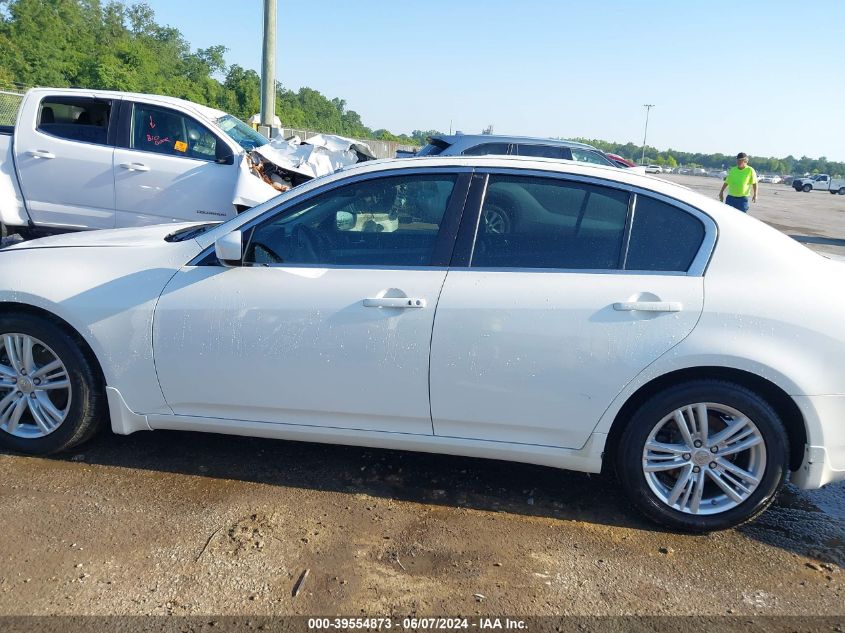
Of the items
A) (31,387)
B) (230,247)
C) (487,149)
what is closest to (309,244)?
(230,247)

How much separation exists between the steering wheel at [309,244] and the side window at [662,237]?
1452 mm

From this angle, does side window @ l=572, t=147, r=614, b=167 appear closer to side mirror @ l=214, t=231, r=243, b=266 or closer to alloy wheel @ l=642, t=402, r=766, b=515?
alloy wheel @ l=642, t=402, r=766, b=515

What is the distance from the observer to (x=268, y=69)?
1279cm

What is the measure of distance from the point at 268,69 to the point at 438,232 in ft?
35.6

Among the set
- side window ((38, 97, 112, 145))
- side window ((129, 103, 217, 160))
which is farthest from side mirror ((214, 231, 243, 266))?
side window ((38, 97, 112, 145))

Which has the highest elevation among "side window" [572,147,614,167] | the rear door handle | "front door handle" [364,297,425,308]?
"side window" [572,147,614,167]

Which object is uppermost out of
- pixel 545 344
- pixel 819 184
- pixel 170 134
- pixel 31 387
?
pixel 819 184

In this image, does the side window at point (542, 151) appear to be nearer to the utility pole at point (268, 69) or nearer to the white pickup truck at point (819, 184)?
the utility pole at point (268, 69)

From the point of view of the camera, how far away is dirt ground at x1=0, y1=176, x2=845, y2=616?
263cm

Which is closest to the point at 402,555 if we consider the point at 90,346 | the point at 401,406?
the point at 401,406

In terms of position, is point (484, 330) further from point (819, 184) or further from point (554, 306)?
point (819, 184)

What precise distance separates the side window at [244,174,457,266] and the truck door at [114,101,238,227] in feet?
14.3

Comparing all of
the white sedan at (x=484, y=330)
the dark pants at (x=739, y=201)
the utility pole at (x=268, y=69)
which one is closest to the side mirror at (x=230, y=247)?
the white sedan at (x=484, y=330)

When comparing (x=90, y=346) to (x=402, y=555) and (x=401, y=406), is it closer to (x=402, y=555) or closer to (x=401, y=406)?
(x=401, y=406)
